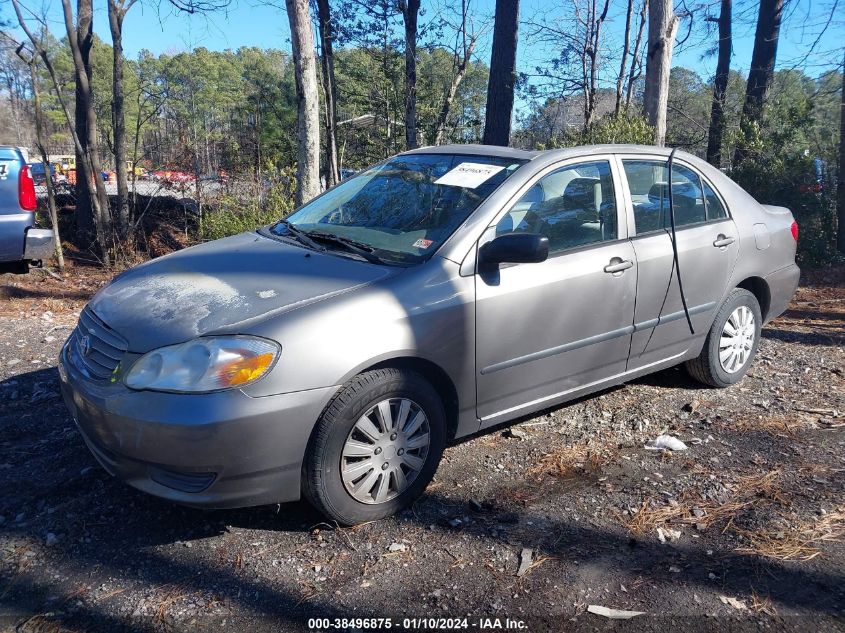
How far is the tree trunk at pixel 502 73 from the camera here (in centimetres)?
1170

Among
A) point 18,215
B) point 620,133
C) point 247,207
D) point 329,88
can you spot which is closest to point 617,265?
point 18,215

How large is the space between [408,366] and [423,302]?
315 mm

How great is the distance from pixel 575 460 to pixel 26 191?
6.01 metres

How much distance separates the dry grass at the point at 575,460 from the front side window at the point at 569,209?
3.95 ft

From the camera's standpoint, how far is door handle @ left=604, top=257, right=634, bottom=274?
156 inches

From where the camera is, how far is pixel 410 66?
14.3 m

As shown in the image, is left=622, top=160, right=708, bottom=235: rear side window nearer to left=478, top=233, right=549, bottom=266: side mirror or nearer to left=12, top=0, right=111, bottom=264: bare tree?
left=478, top=233, right=549, bottom=266: side mirror

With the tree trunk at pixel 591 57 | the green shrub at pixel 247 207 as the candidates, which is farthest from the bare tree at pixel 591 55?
the green shrub at pixel 247 207

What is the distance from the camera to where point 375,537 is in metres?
3.12

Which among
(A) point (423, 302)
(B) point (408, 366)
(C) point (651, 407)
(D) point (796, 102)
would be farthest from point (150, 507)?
(D) point (796, 102)

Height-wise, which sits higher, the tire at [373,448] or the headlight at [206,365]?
the headlight at [206,365]

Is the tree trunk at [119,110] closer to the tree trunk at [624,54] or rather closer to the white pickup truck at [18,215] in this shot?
the white pickup truck at [18,215]

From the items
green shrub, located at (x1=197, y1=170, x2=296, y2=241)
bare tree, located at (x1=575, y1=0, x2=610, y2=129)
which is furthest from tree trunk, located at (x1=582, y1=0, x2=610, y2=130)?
green shrub, located at (x1=197, y1=170, x2=296, y2=241)

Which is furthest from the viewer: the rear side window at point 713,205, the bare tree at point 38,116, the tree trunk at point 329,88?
the tree trunk at point 329,88
